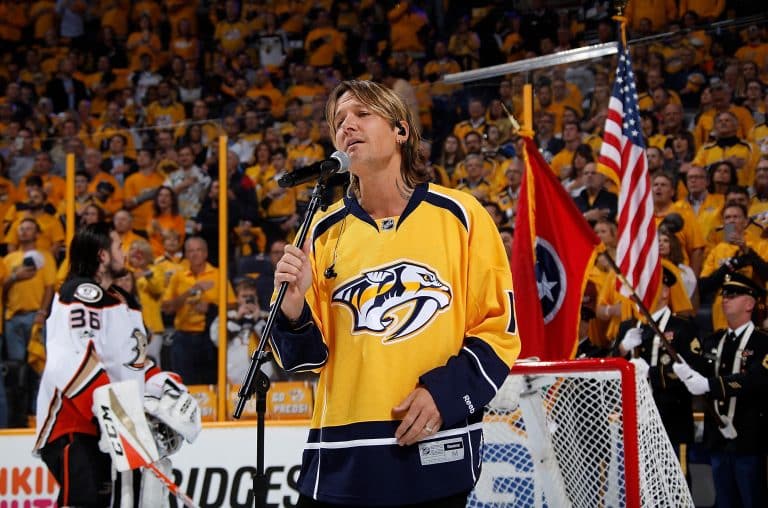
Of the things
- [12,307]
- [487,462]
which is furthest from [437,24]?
[487,462]

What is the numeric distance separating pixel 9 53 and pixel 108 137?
6831mm

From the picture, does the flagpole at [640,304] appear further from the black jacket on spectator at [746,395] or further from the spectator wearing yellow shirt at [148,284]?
the spectator wearing yellow shirt at [148,284]

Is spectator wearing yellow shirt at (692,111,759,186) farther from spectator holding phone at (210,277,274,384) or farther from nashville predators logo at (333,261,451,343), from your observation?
nashville predators logo at (333,261,451,343)

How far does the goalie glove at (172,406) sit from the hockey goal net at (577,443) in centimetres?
158

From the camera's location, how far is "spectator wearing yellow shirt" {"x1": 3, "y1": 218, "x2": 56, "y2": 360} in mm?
6855

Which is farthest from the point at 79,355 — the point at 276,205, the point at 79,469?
the point at 276,205

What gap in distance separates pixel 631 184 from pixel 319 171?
148 inches

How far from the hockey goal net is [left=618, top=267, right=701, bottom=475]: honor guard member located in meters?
1.80

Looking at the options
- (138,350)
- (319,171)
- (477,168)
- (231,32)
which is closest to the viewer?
(319,171)

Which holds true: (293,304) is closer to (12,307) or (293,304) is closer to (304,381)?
(304,381)

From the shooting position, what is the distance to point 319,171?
2.33 meters

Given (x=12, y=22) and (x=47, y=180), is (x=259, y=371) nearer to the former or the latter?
(x=47, y=180)

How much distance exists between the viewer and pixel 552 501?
3.94 meters

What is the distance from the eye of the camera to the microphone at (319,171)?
91.7 inches
